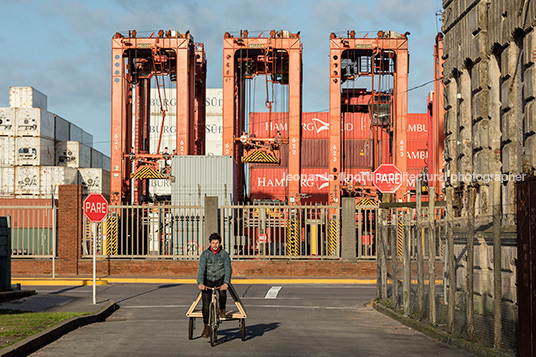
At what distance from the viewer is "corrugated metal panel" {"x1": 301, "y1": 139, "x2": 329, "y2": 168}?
55406 mm

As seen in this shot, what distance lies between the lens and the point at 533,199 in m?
8.32

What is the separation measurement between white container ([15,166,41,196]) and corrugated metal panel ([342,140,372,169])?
20941 mm

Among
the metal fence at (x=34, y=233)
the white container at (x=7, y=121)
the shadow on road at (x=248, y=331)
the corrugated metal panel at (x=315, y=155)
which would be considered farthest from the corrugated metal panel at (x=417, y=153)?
the shadow on road at (x=248, y=331)

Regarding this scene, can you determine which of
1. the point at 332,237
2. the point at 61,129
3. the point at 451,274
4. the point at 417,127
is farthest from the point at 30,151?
the point at 451,274

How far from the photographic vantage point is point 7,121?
5297cm

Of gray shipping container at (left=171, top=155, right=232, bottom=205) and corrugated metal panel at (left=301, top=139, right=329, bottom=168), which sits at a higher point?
corrugated metal panel at (left=301, top=139, right=329, bottom=168)

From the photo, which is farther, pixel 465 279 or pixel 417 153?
Answer: pixel 417 153

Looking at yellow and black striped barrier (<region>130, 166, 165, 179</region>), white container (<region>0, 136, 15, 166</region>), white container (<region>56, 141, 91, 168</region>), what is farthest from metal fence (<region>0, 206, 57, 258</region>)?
white container (<region>56, 141, 91, 168</region>)

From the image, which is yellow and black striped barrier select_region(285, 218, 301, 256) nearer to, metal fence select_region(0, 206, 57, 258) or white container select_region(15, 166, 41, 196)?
metal fence select_region(0, 206, 57, 258)

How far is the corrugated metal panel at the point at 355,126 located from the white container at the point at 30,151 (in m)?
20.9

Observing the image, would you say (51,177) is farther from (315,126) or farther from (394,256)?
(394,256)

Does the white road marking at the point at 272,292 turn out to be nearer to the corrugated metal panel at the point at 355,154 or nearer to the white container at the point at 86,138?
the corrugated metal panel at the point at 355,154

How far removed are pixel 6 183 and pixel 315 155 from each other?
2110 centimetres

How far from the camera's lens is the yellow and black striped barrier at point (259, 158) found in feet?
143
